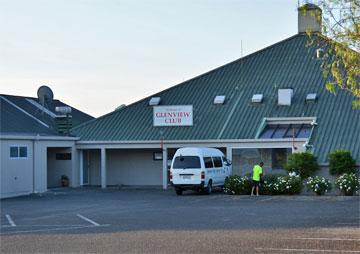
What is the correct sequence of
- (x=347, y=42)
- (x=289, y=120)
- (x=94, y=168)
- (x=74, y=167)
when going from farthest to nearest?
(x=94, y=168), (x=74, y=167), (x=289, y=120), (x=347, y=42)

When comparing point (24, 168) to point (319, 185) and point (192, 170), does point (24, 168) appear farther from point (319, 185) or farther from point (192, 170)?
point (319, 185)

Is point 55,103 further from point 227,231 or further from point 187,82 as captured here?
point 227,231

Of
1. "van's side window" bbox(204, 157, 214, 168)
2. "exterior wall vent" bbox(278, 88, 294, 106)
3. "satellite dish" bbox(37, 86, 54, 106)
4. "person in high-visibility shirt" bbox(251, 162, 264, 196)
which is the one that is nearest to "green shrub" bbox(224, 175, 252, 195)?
"person in high-visibility shirt" bbox(251, 162, 264, 196)

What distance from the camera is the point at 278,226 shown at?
18328 mm

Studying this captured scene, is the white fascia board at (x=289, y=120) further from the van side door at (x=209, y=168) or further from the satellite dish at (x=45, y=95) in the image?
the satellite dish at (x=45, y=95)

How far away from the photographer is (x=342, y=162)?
1288 inches

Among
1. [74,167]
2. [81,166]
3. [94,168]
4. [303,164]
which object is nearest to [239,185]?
[303,164]

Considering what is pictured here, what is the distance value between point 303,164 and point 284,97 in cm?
622

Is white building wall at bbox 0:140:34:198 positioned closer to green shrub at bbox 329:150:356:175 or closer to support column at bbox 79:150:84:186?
support column at bbox 79:150:84:186

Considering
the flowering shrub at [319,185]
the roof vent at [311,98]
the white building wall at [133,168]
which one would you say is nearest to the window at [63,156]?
the white building wall at [133,168]

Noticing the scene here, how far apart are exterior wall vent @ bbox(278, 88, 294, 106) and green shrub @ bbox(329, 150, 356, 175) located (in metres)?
6.09

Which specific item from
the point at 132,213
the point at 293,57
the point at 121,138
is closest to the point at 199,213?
the point at 132,213

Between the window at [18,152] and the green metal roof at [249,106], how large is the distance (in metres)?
5.96

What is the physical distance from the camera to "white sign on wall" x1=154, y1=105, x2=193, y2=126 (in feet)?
130
